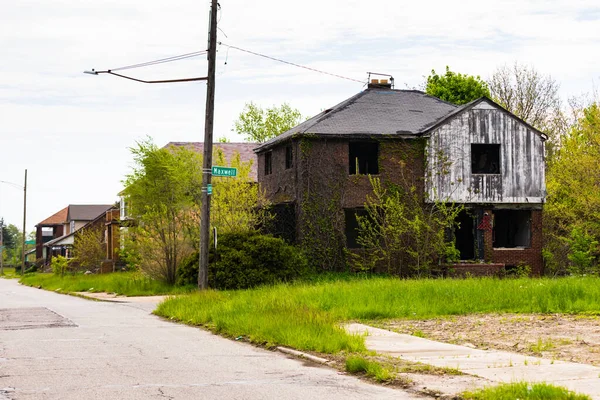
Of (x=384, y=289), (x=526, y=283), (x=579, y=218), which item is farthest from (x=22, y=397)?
(x=579, y=218)

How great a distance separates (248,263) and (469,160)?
1279 cm

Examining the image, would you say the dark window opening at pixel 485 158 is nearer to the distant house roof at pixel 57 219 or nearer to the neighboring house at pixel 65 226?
the neighboring house at pixel 65 226

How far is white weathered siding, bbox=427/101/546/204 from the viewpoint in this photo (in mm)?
38031

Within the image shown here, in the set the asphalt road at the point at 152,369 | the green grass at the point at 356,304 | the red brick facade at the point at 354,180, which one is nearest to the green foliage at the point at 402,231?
the red brick facade at the point at 354,180

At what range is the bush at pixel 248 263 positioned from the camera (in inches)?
1196

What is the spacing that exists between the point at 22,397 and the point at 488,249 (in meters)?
31.1

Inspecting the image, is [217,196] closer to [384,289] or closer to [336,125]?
[336,125]

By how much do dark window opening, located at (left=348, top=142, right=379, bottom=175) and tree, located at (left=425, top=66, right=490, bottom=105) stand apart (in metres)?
21.1

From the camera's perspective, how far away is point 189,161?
39.3m

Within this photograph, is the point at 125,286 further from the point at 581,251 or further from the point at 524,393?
the point at 524,393

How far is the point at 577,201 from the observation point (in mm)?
39500

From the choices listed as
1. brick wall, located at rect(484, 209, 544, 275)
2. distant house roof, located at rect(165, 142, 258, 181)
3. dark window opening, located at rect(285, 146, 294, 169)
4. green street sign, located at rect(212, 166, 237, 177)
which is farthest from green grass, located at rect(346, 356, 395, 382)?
distant house roof, located at rect(165, 142, 258, 181)

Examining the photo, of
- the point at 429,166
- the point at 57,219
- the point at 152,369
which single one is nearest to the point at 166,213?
the point at 429,166

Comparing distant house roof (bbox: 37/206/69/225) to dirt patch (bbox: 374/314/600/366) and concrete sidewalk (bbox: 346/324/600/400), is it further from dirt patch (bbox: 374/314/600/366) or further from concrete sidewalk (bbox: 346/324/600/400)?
concrete sidewalk (bbox: 346/324/600/400)
